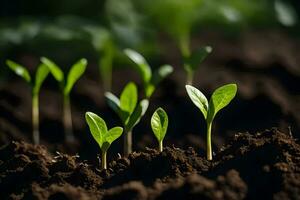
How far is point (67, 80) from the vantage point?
3141 mm

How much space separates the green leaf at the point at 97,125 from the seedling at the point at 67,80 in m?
0.66

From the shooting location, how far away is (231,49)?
16.3 ft

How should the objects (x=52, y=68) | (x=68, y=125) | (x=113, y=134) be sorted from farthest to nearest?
(x=68, y=125) → (x=52, y=68) → (x=113, y=134)

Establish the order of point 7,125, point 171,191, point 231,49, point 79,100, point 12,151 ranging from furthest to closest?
1. point 231,49
2. point 79,100
3. point 7,125
4. point 12,151
5. point 171,191

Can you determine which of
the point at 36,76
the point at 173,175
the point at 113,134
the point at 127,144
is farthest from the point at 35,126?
the point at 173,175

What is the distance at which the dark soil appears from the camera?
82.0 inches

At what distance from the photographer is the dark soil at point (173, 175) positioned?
2082 millimetres

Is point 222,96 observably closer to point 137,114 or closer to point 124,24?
point 137,114

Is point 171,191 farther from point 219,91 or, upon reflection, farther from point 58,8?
point 58,8

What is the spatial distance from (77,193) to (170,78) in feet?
7.34

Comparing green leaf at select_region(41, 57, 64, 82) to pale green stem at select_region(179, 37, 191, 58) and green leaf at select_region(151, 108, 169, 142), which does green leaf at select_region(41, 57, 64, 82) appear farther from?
pale green stem at select_region(179, 37, 191, 58)

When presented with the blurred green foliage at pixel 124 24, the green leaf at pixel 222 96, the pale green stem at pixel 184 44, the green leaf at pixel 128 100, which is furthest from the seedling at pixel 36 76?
the pale green stem at pixel 184 44

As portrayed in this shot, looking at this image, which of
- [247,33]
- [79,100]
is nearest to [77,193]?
[79,100]

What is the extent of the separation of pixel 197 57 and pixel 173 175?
3.29ft
